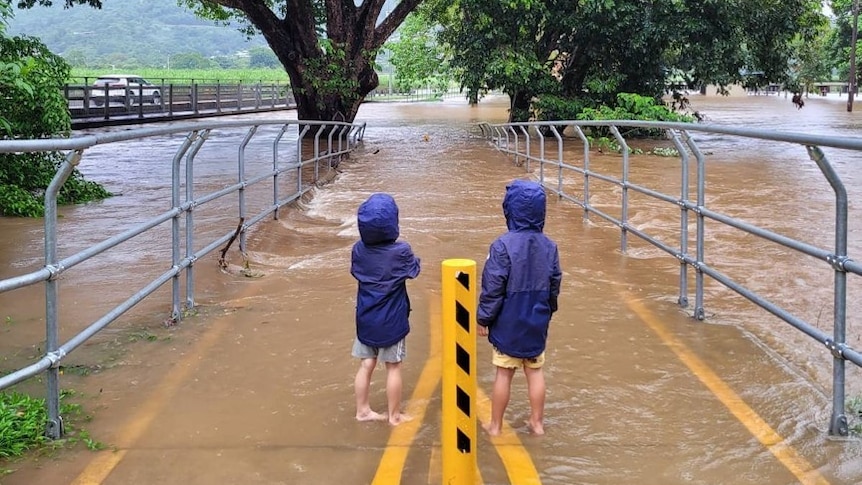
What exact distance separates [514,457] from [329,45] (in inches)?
765

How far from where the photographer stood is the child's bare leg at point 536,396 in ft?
14.2

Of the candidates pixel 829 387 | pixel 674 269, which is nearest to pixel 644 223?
pixel 674 269

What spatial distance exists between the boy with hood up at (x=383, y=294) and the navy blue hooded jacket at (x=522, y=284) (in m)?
0.44

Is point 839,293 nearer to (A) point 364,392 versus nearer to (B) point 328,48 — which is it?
(A) point 364,392

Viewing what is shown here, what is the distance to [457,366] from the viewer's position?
3451mm

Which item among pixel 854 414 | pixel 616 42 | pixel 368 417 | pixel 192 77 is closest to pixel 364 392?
pixel 368 417

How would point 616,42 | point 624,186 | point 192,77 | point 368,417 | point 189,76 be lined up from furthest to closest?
point 189,76 → point 192,77 → point 616,42 → point 624,186 → point 368,417

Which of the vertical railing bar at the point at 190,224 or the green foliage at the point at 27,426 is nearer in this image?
the green foliage at the point at 27,426

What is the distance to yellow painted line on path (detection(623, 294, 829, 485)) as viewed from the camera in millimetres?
3947

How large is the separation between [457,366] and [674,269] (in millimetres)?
5377

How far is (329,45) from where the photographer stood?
73.6 ft

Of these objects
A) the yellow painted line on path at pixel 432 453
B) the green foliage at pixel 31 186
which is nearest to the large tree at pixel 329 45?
the green foliage at pixel 31 186

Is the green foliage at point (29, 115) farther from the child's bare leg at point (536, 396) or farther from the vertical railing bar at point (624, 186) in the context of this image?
the child's bare leg at point (536, 396)

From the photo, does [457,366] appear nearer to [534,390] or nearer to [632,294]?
[534,390]
